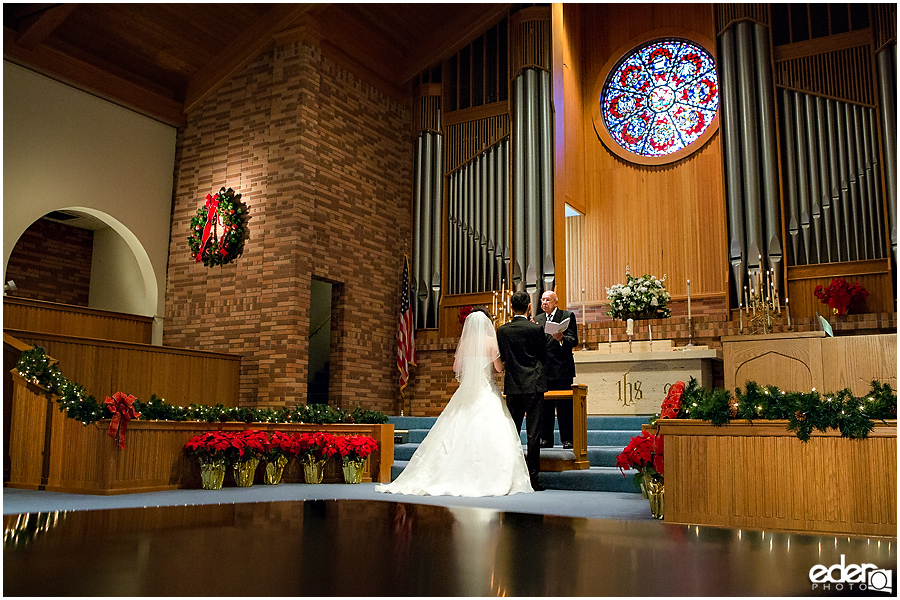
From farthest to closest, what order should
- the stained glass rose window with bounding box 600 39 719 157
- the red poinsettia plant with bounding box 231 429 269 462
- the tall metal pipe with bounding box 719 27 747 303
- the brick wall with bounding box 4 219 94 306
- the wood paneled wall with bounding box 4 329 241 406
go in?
1. the stained glass rose window with bounding box 600 39 719 157
2. the brick wall with bounding box 4 219 94 306
3. the tall metal pipe with bounding box 719 27 747 303
4. the wood paneled wall with bounding box 4 329 241 406
5. the red poinsettia plant with bounding box 231 429 269 462

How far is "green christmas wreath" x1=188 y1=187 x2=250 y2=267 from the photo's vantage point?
1104 centimetres

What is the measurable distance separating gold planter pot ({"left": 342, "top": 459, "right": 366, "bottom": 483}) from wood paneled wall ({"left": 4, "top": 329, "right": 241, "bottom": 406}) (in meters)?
3.32

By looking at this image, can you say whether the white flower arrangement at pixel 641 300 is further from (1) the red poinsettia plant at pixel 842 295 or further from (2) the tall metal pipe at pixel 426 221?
(2) the tall metal pipe at pixel 426 221

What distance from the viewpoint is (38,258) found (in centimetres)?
1229

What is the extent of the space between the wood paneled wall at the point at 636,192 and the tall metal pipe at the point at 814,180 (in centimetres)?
184

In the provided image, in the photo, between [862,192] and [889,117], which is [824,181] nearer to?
[862,192]

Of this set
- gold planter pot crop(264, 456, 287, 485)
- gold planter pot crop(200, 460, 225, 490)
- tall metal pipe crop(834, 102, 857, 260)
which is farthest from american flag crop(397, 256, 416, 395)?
tall metal pipe crop(834, 102, 857, 260)

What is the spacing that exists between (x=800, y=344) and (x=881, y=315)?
192 centimetres

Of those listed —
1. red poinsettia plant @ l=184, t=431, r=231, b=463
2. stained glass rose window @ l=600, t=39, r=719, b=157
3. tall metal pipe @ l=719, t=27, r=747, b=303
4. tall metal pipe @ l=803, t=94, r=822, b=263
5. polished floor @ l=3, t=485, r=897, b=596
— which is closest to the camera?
polished floor @ l=3, t=485, r=897, b=596

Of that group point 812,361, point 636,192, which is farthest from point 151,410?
point 636,192

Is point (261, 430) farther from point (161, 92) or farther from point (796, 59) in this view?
point (796, 59)

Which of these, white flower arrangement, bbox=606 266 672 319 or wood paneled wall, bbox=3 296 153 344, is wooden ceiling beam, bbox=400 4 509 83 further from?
wood paneled wall, bbox=3 296 153 344

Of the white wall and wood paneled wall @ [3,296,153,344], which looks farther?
the white wall

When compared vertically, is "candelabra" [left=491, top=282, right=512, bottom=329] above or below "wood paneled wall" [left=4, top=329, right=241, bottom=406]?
above
